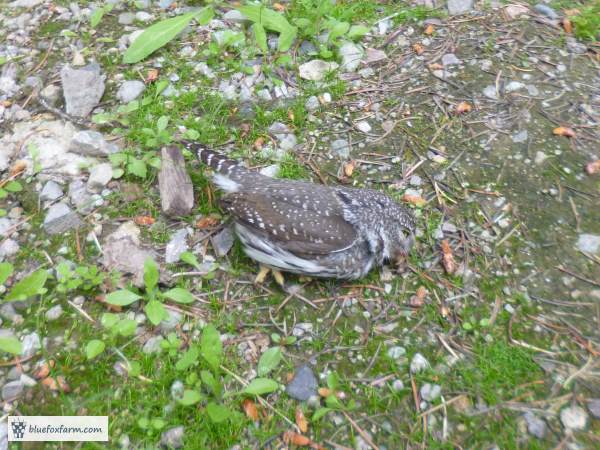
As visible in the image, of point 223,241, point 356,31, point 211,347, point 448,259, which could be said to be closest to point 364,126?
point 356,31

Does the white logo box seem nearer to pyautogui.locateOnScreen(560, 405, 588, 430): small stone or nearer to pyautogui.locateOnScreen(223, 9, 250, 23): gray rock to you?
pyautogui.locateOnScreen(560, 405, 588, 430): small stone

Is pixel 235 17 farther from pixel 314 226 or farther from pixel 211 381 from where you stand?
pixel 211 381

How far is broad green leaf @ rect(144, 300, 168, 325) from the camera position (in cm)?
319

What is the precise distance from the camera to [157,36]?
478cm

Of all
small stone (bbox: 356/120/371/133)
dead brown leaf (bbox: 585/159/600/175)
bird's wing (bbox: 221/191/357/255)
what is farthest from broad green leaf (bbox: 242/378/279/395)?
dead brown leaf (bbox: 585/159/600/175)

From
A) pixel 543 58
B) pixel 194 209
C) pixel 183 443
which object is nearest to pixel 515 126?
pixel 543 58

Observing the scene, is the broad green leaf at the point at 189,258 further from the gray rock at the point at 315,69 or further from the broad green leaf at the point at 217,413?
the gray rock at the point at 315,69

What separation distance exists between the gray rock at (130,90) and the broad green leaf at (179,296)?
230cm

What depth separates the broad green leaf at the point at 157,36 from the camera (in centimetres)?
472

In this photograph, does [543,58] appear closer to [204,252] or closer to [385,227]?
[385,227]

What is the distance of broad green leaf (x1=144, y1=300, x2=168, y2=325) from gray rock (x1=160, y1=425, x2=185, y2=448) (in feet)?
2.25

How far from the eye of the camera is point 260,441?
297 cm

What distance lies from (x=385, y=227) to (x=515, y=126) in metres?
1.88

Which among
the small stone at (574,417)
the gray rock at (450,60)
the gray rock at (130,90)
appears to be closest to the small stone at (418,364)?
the small stone at (574,417)
